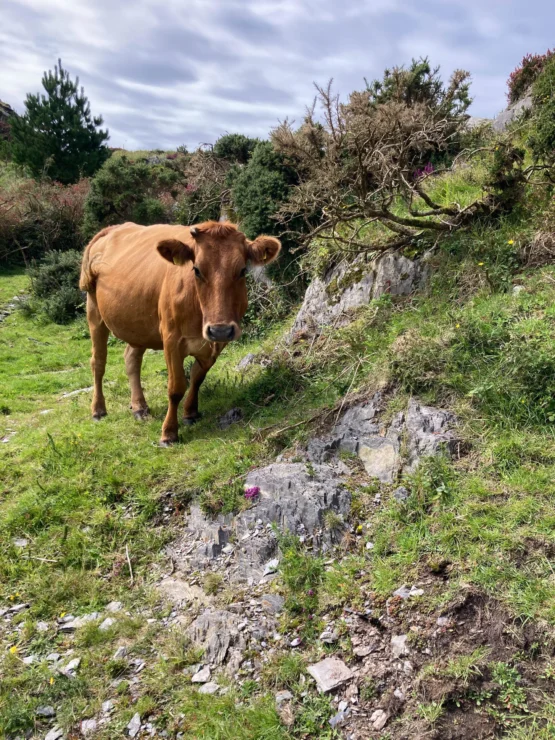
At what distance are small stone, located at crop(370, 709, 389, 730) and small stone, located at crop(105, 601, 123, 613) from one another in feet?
7.25

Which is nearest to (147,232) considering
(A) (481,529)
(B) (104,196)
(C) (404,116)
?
(C) (404,116)

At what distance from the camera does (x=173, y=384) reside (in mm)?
6082

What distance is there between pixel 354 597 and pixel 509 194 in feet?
17.2

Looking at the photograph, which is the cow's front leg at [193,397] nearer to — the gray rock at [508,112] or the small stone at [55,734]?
the small stone at [55,734]

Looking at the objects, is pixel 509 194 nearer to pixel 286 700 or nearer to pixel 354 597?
pixel 354 597

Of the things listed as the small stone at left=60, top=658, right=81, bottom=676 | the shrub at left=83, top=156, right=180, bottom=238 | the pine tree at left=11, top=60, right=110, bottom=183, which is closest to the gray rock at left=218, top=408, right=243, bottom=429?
the small stone at left=60, top=658, right=81, bottom=676

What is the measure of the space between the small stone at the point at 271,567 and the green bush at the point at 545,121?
5.62 metres

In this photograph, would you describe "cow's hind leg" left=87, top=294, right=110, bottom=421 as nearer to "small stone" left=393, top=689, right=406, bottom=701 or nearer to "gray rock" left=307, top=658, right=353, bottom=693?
"gray rock" left=307, top=658, right=353, bottom=693

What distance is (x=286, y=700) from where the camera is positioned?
2918 mm

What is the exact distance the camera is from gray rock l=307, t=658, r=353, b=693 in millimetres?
2879

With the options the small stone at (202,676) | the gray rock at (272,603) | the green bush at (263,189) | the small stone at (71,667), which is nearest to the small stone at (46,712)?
the small stone at (71,667)

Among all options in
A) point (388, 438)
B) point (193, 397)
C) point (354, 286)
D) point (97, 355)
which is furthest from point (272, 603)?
point (97, 355)

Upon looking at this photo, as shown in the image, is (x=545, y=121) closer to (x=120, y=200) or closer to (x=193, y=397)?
(x=193, y=397)

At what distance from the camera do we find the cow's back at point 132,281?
6.47 meters
